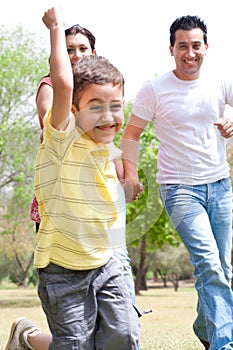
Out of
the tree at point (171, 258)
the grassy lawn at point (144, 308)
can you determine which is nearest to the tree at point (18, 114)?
the grassy lawn at point (144, 308)

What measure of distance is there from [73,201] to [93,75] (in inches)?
23.9

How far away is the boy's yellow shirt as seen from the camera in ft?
11.9

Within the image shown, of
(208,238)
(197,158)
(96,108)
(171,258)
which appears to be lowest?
(171,258)

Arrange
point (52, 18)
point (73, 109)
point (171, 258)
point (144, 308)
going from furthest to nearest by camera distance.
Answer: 1. point (171, 258)
2. point (144, 308)
3. point (73, 109)
4. point (52, 18)

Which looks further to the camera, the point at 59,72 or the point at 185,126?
the point at 185,126

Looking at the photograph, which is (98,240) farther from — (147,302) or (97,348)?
(147,302)

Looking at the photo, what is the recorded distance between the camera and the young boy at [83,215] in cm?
363

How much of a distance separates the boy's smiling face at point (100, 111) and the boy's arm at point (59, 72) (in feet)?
0.38

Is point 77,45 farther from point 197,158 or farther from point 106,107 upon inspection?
point 106,107

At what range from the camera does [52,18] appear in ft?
11.7

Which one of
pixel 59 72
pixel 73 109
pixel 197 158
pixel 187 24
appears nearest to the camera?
pixel 59 72

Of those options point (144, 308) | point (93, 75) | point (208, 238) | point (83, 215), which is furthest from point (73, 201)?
point (144, 308)

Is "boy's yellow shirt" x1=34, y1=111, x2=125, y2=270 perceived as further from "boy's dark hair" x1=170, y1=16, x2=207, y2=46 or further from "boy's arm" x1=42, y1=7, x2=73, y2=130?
"boy's dark hair" x1=170, y1=16, x2=207, y2=46

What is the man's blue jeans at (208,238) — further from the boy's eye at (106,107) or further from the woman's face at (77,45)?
the boy's eye at (106,107)
